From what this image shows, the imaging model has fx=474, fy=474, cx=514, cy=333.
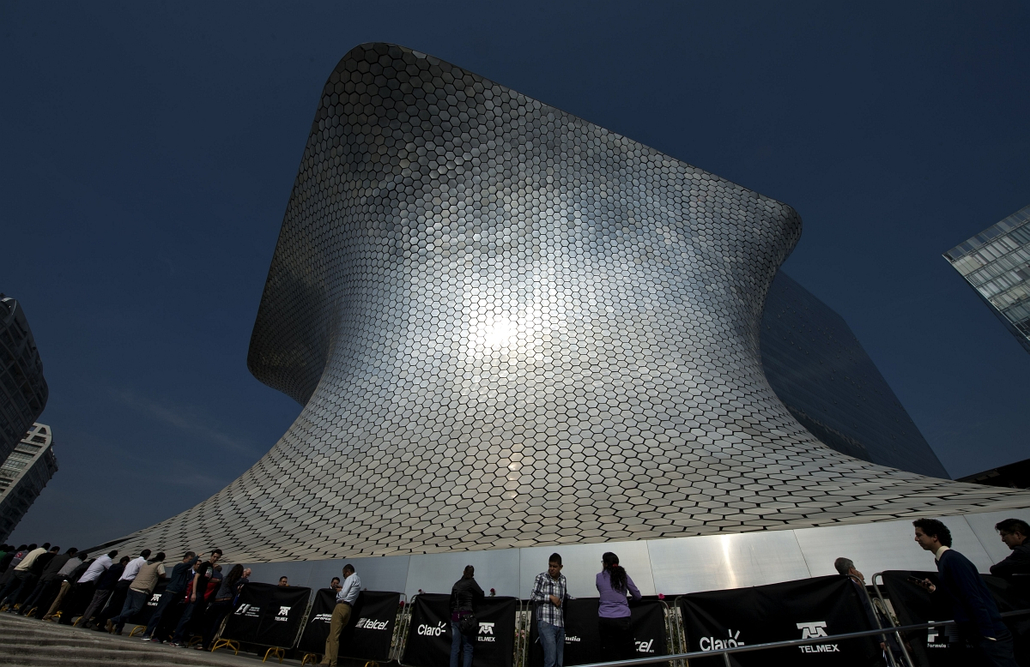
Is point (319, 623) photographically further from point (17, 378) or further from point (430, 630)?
point (17, 378)

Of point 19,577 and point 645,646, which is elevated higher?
point 19,577

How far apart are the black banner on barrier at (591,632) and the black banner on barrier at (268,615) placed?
262 centimetres

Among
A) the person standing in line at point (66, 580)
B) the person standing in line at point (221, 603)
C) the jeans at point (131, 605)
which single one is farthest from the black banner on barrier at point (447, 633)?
the person standing in line at point (66, 580)

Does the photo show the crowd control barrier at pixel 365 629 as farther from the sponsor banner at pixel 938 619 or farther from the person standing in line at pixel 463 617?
the sponsor banner at pixel 938 619

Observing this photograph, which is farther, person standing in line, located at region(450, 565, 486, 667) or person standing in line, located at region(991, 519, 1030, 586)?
person standing in line, located at region(450, 565, 486, 667)

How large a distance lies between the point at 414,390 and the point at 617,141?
788 centimetres

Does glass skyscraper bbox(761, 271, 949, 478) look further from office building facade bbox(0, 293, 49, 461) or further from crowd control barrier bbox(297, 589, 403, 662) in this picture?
office building facade bbox(0, 293, 49, 461)

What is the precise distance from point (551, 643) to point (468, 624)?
2.23 ft

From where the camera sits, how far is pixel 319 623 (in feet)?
15.3

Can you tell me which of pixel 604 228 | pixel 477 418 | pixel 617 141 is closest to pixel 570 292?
pixel 604 228

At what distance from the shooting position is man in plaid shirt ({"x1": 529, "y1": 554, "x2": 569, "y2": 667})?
10.6 ft

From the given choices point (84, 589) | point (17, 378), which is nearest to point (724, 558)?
point (84, 589)

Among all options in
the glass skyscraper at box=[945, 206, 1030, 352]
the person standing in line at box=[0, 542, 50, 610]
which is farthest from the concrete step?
the glass skyscraper at box=[945, 206, 1030, 352]

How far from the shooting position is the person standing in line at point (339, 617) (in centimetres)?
417
